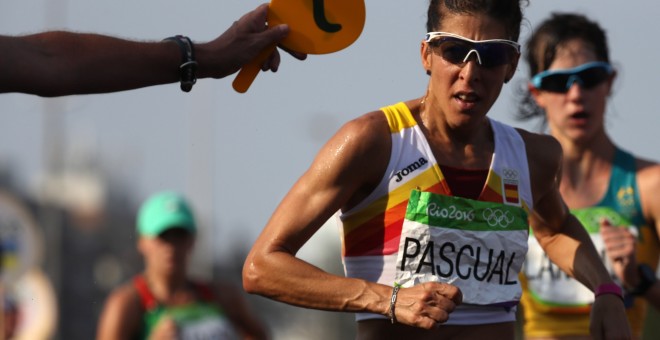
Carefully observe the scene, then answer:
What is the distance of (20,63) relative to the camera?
4242 millimetres

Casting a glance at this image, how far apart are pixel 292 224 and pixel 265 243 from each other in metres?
0.12

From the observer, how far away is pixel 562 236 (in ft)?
19.5

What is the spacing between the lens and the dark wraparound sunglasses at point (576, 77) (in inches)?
289

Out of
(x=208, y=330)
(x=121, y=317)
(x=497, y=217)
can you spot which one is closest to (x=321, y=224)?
(x=497, y=217)

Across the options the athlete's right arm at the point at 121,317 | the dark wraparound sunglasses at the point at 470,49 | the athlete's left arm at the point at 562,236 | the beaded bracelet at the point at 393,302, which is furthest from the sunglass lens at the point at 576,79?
the beaded bracelet at the point at 393,302

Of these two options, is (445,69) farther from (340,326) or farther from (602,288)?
(340,326)

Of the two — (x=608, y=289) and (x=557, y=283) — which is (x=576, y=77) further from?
(x=608, y=289)

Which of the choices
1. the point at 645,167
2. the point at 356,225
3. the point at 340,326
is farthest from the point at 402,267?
the point at 340,326

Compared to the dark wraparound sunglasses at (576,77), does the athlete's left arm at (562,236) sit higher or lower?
lower

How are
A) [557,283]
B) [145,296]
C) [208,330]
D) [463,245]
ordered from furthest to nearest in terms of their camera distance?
[208,330] < [145,296] < [557,283] < [463,245]

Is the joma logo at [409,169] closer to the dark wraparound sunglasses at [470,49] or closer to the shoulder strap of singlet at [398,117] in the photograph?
the shoulder strap of singlet at [398,117]

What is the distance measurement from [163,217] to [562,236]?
342 cm

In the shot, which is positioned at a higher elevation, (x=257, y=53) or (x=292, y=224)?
(x=257, y=53)

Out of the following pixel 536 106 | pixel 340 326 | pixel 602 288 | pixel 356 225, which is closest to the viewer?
pixel 356 225
